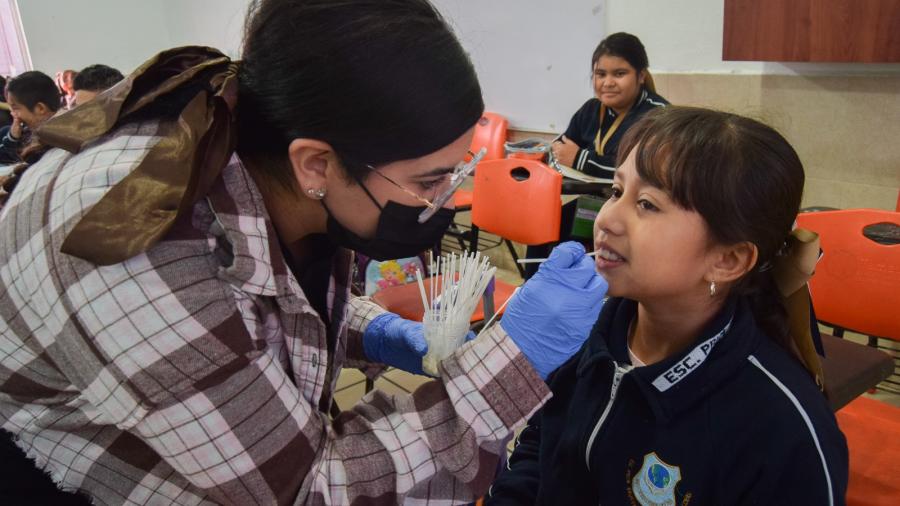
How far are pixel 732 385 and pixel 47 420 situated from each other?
0.93m

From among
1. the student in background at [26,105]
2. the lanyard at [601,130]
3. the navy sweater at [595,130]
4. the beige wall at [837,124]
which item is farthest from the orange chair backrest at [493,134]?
the student in background at [26,105]

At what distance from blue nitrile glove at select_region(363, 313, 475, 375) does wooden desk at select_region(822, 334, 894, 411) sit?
0.79 metres

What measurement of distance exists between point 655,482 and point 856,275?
0.98 metres

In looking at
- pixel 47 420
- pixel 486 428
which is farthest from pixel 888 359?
pixel 47 420

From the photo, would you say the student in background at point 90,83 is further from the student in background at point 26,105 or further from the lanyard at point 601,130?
the lanyard at point 601,130

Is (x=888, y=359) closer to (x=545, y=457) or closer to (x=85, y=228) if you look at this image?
(x=545, y=457)

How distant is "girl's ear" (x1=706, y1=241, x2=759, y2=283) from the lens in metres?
0.98

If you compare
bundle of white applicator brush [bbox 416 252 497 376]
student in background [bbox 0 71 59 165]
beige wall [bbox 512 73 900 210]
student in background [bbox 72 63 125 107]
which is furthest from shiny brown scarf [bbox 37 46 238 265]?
student in background [bbox 0 71 59 165]

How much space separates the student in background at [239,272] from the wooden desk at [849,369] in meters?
0.75

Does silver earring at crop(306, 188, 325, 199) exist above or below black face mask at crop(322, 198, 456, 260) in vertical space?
above

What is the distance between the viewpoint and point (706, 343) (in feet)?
3.13

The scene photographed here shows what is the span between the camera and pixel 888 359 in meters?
1.48

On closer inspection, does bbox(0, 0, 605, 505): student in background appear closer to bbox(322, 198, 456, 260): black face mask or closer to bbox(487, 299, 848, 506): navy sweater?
bbox(322, 198, 456, 260): black face mask

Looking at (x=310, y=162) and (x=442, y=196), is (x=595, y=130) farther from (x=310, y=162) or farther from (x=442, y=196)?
(x=310, y=162)
